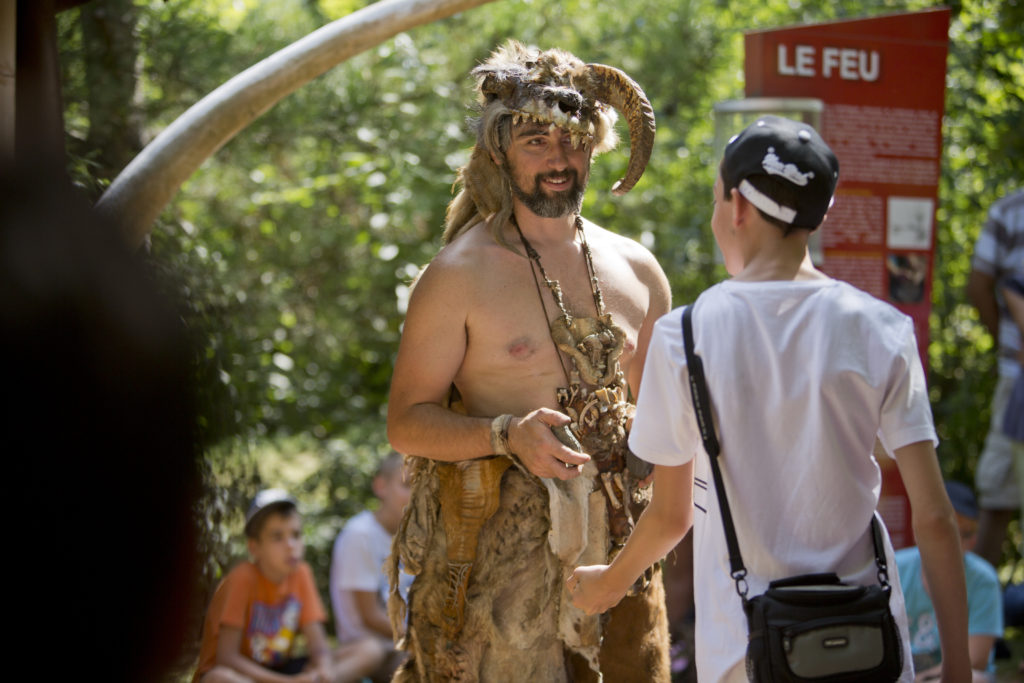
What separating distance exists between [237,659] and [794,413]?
3108 millimetres

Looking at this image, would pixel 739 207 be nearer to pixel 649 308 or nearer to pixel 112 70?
pixel 649 308

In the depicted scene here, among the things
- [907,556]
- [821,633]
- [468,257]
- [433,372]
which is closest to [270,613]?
[433,372]

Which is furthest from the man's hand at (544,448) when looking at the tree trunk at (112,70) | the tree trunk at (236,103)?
the tree trunk at (112,70)

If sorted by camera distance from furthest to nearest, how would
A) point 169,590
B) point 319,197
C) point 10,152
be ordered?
1. point 319,197
2. point 169,590
3. point 10,152

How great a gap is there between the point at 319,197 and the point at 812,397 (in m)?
5.48

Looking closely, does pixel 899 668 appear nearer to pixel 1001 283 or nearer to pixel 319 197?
pixel 1001 283

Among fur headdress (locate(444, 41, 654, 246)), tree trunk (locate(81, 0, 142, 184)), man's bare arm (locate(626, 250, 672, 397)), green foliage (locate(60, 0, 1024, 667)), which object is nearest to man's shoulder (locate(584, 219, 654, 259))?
→ man's bare arm (locate(626, 250, 672, 397))

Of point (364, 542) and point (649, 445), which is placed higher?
point (649, 445)

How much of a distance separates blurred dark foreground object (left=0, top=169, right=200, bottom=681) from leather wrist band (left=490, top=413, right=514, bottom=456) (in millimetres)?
815

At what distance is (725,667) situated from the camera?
6.98 feet

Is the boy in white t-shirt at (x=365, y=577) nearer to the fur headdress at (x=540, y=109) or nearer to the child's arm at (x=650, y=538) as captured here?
the fur headdress at (x=540, y=109)

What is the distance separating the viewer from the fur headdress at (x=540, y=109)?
3.03 m

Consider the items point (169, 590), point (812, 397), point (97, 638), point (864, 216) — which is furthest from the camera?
point (864, 216)

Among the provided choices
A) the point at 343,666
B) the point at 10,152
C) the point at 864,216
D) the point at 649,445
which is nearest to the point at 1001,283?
the point at 864,216
